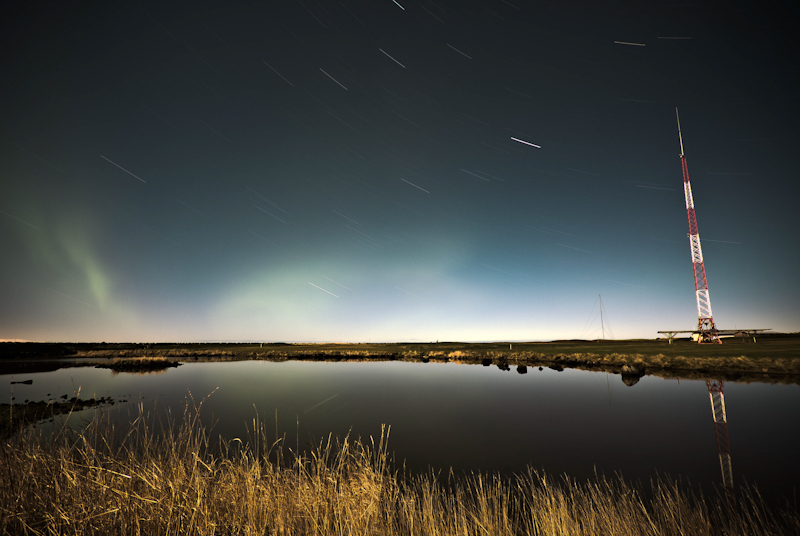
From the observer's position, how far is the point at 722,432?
16.5m

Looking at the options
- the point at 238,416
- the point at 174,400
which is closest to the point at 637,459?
the point at 238,416

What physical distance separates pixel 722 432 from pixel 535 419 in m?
8.49

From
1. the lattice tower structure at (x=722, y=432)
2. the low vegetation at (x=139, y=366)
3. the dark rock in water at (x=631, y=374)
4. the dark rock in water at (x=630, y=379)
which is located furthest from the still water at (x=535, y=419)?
the low vegetation at (x=139, y=366)

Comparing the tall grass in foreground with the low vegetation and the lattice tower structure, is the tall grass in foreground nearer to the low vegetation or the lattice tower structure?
the lattice tower structure

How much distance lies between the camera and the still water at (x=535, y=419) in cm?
1296

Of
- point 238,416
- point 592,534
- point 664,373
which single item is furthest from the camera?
point 664,373

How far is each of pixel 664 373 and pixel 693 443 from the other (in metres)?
24.7

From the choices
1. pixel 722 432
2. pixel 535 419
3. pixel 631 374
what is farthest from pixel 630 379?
pixel 535 419

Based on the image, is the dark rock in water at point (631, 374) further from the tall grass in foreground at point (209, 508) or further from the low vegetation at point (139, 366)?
the low vegetation at point (139, 366)

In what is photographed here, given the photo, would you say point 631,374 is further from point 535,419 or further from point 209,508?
point 209,508

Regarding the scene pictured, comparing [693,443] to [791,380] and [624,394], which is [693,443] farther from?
[791,380]

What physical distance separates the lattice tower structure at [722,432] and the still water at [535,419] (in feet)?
0.80

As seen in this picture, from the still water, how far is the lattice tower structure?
24 centimetres

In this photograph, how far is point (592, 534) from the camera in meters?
6.10
